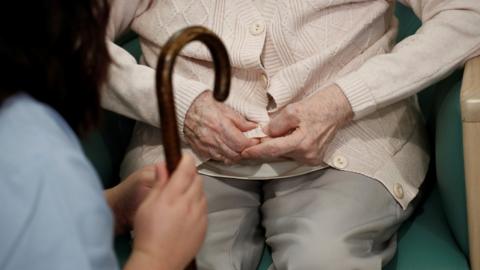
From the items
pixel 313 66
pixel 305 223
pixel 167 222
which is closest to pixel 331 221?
pixel 305 223

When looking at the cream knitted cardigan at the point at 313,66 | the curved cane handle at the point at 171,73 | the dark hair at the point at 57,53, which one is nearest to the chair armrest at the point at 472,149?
the cream knitted cardigan at the point at 313,66

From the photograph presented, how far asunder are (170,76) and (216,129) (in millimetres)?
404

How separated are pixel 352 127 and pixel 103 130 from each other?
17.9 inches

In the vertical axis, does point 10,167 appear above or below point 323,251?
above

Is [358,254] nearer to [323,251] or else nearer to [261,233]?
[323,251]

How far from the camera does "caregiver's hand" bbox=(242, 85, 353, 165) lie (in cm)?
115

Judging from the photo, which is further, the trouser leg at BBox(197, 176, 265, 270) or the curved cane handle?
the trouser leg at BBox(197, 176, 265, 270)

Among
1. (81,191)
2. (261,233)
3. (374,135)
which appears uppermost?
(81,191)

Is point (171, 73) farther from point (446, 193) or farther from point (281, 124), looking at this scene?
point (446, 193)

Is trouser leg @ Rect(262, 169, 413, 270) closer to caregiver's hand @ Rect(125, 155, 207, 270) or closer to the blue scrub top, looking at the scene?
caregiver's hand @ Rect(125, 155, 207, 270)

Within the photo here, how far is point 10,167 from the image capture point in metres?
0.68

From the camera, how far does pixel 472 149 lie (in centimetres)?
108

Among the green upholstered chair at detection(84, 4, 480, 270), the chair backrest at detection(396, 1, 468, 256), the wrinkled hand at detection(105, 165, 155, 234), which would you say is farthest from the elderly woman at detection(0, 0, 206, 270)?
the chair backrest at detection(396, 1, 468, 256)

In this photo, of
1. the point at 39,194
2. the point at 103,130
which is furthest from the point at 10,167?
the point at 103,130
